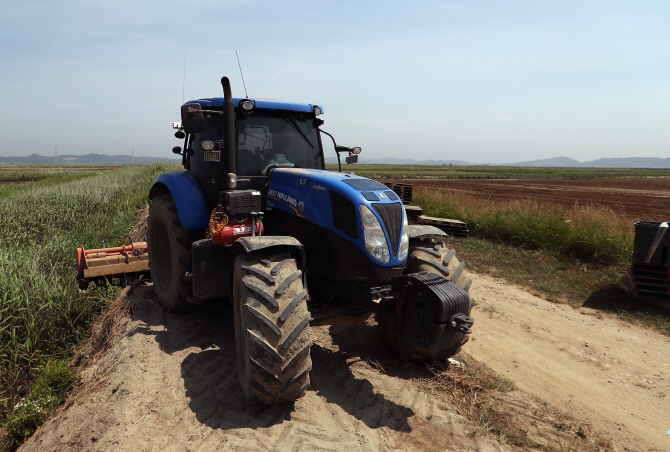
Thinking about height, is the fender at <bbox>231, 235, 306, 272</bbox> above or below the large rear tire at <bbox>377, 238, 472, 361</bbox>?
above

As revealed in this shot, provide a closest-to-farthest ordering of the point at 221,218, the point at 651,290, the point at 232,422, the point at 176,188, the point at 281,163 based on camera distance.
A: the point at 232,422 < the point at 221,218 < the point at 281,163 < the point at 176,188 < the point at 651,290

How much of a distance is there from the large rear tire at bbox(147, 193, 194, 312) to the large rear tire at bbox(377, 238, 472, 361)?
211 cm

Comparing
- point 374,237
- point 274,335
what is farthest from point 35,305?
point 374,237

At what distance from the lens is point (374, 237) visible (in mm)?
3281

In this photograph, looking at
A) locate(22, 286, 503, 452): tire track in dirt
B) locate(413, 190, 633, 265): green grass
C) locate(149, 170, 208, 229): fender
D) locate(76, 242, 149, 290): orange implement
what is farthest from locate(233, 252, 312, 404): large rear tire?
locate(413, 190, 633, 265): green grass

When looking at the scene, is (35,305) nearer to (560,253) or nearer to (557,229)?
(560,253)

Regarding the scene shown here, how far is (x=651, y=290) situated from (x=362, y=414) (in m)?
5.34

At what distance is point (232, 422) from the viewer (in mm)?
2979

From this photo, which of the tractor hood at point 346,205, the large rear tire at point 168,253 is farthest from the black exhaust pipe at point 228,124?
the large rear tire at point 168,253

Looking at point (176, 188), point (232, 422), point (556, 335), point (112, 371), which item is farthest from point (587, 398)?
point (176, 188)

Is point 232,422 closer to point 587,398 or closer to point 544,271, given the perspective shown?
point 587,398

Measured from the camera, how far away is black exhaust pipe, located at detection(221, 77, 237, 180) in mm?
3699

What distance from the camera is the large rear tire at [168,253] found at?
4.47 metres

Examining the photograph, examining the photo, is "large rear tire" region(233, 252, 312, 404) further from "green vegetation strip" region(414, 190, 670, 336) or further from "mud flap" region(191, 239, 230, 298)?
"green vegetation strip" region(414, 190, 670, 336)
